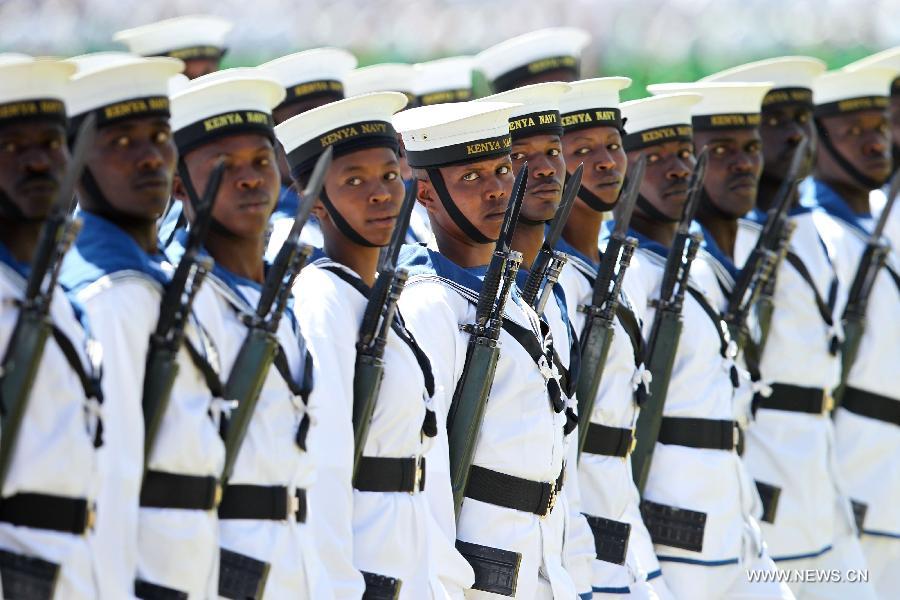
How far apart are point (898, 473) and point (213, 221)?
4965mm

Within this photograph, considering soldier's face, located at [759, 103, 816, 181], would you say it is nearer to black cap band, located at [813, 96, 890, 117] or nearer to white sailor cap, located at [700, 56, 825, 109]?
white sailor cap, located at [700, 56, 825, 109]

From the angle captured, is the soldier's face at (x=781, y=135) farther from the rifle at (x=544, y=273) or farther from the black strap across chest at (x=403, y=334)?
the black strap across chest at (x=403, y=334)

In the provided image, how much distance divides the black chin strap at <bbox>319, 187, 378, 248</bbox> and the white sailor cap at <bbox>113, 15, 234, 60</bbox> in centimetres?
339

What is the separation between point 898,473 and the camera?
9164 mm

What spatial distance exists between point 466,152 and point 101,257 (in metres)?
1.91

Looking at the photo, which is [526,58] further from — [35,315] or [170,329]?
[35,315]

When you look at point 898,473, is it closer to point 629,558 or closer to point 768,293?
point 768,293

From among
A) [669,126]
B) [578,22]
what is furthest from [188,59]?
[578,22]

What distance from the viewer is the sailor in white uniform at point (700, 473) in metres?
7.51

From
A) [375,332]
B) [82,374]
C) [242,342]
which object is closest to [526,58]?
[375,332]

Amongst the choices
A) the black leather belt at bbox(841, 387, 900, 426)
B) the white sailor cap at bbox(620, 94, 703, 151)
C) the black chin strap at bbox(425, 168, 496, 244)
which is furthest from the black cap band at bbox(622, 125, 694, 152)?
the black leather belt at bbox(841, 387, 900, 426)

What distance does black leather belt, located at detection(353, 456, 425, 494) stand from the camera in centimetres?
569

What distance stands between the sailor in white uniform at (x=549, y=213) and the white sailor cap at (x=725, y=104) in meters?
1.58

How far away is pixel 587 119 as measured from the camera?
7477 mm
